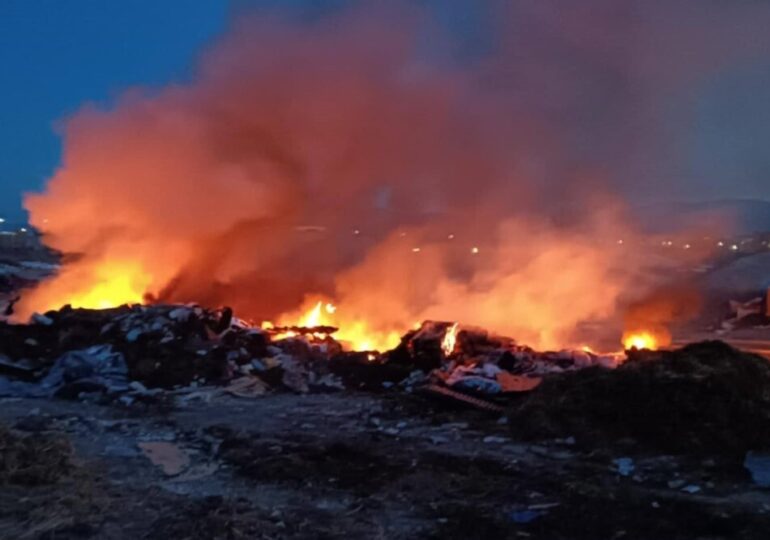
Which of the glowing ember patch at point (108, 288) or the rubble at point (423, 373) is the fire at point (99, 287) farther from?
the rubble at point (423, 373)

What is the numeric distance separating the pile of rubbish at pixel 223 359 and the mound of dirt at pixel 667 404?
3.38 ft

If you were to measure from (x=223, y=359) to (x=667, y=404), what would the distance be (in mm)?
5370

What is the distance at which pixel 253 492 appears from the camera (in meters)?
5.66

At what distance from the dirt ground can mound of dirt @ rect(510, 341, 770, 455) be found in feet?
0.87

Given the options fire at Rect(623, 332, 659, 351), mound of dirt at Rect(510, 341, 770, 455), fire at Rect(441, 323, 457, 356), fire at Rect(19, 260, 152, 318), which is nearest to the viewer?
mound of dirt at Rect(510, 341, 770, 455)

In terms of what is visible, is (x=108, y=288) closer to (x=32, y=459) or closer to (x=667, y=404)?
(x=32, y=459)

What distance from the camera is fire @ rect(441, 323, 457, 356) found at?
35.5ft

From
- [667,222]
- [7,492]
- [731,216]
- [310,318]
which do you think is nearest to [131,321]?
[310,318]

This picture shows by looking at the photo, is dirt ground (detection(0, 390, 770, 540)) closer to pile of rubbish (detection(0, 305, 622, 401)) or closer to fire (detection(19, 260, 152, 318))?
pile of rubbish (detection(0, 305, 622, 401))

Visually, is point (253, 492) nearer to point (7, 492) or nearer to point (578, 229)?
point (7, 492)

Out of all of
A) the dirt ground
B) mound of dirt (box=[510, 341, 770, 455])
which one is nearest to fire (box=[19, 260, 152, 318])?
the dirt ground

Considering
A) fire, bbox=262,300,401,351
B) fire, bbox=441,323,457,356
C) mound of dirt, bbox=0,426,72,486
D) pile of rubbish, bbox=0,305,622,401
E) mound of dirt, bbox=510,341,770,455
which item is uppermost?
fire, bbox=262,300,401,351

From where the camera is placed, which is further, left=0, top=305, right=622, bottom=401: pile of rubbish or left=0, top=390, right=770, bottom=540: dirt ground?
left=0, top=305, right=622, bottom=401: pile of rubbish

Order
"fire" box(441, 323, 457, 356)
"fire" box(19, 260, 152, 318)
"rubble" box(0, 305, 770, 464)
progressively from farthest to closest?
"fire" box(19, 260, 152, 318) → "fire" box(441, 323, 457, 356) → "rubble" box(0, 305, 770, 464)
